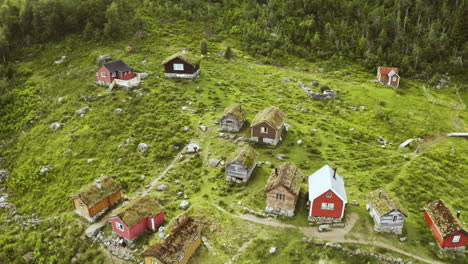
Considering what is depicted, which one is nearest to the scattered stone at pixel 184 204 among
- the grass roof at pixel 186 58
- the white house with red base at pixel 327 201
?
the white house with red base at pixel 327 201

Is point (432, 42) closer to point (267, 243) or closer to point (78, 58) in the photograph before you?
point (267, 243)

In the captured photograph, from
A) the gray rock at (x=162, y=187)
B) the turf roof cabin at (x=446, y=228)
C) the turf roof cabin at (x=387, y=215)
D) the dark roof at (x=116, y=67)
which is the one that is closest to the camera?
the turf roof cabin at (x=446, y=228)

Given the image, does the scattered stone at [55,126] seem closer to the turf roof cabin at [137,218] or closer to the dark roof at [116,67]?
the dark roof at [116,67]

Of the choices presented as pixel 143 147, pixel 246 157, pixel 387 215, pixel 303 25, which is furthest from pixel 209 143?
pixel 303 25

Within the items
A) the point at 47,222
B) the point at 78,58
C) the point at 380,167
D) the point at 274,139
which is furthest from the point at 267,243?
the point at 78,58

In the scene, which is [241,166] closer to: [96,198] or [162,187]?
[162,187]

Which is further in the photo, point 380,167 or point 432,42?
point 432,42
